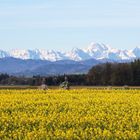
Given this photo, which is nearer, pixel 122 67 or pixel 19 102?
pixel 19 102

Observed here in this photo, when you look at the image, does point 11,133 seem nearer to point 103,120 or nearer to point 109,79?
point 103,120

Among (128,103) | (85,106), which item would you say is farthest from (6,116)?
(128,103)

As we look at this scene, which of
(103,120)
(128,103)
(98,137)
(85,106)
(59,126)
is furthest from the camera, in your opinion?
(128,103)

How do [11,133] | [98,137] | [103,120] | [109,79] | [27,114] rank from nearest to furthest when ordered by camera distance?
[98,137], [11,133], [103,120], [27,114], [109,79]

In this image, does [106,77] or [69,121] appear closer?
[69,121]

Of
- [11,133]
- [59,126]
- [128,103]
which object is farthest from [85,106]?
[11,133]

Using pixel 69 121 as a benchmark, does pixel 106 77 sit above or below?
above

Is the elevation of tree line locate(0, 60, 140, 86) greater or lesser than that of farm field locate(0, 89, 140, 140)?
greater

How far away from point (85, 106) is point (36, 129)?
29.6ft

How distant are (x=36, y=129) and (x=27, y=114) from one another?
505cm

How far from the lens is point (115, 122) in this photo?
2295 cm

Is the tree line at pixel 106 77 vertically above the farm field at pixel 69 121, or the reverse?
the tree line at pixel 106 77

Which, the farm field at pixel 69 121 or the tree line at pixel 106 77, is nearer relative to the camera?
the farm field at pixel 69 121

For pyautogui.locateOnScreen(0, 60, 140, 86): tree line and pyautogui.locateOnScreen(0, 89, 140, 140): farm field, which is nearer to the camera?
pyautogui.locateOnScreen(0, 89, 140, 140): farm field
